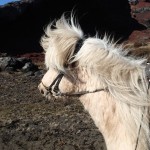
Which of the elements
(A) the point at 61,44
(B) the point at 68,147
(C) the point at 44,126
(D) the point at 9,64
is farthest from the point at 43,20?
(A) the point at 61,44

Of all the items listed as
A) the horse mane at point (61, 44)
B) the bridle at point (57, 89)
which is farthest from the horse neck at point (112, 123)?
the horse mane at point (61, 44)

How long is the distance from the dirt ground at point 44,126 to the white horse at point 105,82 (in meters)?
2.16

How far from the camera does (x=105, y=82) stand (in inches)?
116

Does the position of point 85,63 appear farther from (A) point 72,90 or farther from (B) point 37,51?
(B) point 37,51

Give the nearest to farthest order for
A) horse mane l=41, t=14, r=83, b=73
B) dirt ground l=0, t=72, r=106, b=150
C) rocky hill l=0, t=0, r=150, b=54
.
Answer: horse mane l=41, t=14, r=83, b=73 → dirt ground l=0, t=72, r=106, b=150 → rocky hill l=0, t=0, r=150, b=54

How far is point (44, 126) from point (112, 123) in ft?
18.5

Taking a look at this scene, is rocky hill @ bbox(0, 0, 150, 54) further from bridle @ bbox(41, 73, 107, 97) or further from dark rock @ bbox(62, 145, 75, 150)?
bridle @ bbox(41, 73, 107, 97)

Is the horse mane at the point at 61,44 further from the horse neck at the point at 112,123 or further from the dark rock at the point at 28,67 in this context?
the dark rock at the point at 28,67

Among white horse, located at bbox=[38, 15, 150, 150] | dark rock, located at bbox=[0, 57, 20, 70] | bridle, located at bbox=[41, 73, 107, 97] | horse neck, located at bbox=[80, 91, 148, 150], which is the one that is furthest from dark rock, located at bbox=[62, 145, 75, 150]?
dark rock, located at bbox=[0, 57, 20, 70]

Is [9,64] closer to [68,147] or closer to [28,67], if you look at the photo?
[28,67]

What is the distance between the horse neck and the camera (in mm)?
2815

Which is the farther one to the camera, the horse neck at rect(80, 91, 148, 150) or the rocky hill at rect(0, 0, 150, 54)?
the rocky hill at rect(0, 0, 150, 54)

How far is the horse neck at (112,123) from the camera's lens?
9.24 ft

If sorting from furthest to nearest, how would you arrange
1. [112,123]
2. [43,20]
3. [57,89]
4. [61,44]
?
[43,20] < [57,89] < [61,44] < [112,123]
